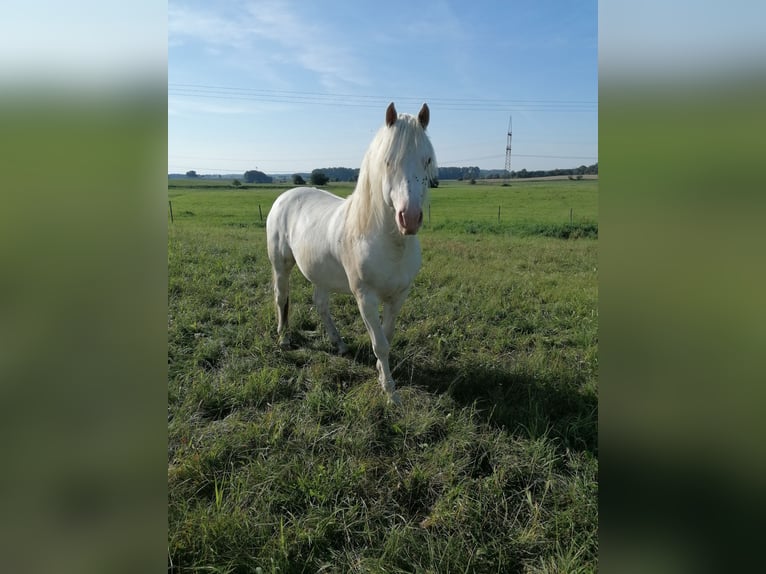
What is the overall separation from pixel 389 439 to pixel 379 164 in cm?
190

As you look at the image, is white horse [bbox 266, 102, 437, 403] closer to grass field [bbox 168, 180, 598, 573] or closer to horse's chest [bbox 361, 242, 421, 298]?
horse's chest [bbox 361, 242, 421, 298]

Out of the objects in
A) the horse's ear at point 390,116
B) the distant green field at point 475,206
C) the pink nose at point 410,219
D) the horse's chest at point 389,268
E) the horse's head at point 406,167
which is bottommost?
the horse's chest at point 389,268

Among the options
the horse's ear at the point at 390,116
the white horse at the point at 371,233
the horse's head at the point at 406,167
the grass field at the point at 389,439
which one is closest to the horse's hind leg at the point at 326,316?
the white horse at the point at 371,233

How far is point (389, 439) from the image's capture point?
8.96 feet

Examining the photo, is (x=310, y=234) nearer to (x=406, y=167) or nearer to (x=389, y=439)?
(x=406, y=167)

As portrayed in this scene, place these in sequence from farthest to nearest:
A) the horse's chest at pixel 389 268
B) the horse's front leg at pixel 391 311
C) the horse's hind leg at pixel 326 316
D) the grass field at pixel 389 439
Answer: the horse's hind leg at pixel 326 316 < the horse's front leg at pixel 391 311 < the horse's chest at pixel 389 268 < the grass field at pixel 389 439

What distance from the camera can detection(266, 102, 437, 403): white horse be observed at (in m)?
2.65

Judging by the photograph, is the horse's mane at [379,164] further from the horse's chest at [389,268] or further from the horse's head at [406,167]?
the horse's chest at [389,268]

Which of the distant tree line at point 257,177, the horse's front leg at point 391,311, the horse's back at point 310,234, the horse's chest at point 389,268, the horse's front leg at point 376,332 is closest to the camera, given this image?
the horse's chest at point 389,268

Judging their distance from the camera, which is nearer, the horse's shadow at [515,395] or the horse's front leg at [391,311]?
the horse's shadow at [515,395]

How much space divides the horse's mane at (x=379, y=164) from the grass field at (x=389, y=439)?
1.30 metres

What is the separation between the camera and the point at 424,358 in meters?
3.93

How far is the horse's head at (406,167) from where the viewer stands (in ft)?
8.47
